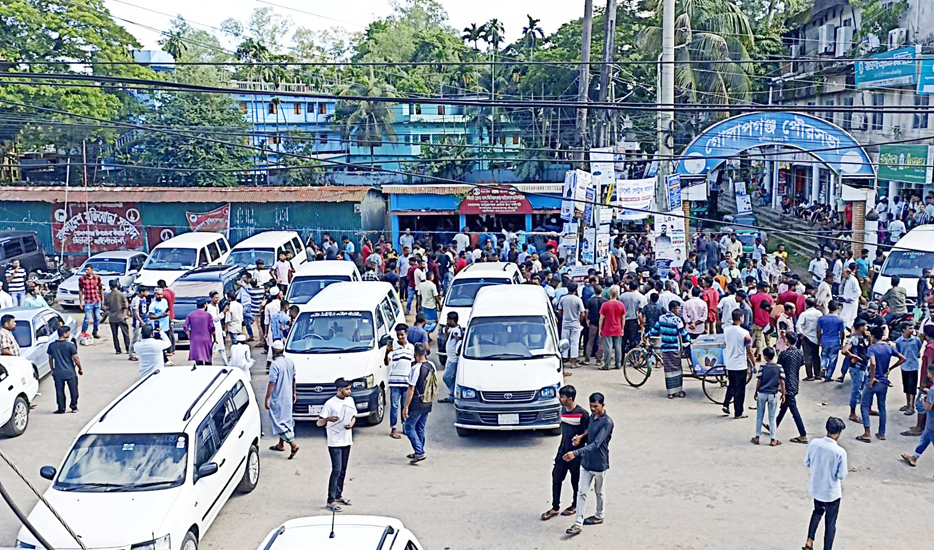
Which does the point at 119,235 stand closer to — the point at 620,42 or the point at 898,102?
the point at 620,42

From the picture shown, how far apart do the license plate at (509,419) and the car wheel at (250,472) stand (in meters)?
3.36

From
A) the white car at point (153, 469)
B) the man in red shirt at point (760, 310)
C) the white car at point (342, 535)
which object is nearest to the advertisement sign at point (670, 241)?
the man in red shirt at point (760, 310)

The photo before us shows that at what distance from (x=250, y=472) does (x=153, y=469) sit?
215cm

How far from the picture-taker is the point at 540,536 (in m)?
10.0

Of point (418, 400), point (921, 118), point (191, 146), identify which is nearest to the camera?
point (418, 400)

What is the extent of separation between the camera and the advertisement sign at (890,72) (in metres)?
28.5

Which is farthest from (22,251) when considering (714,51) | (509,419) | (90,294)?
(714,51)

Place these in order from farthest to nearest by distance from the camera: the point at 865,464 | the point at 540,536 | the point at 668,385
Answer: the point at 668,385 → the point at 865,464 → the point at 540,536

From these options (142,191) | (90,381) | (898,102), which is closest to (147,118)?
(142,191)

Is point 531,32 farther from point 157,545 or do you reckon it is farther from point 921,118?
point 157,545

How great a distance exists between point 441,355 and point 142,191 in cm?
1628

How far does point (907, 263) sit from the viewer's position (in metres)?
20.6

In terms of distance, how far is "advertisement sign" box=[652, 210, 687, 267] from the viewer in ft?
68.0

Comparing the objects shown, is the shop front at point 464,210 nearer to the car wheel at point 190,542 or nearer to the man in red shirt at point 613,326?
the man in red shirt at point 613,326
